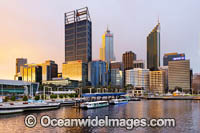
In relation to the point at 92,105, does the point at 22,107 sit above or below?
above

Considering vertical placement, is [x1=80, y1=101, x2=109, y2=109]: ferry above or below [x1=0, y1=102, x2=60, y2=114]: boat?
below

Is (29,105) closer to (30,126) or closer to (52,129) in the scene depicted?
(30,126)

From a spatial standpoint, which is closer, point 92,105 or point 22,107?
point 22,107

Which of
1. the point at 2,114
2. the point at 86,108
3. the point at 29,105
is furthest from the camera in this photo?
the point at 86,108

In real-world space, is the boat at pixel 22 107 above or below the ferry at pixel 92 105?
above

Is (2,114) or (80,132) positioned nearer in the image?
(80,132)

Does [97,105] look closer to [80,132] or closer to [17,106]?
[17,106]

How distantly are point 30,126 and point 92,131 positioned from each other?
17.6m

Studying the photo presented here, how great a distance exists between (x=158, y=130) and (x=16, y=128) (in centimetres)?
3638

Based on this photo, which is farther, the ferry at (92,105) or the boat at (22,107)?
the ferry at (92,105)

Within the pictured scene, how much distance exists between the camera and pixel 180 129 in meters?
54.5

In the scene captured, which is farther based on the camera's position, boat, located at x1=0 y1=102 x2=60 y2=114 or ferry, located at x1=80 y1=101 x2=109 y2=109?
ferry, located at x1=80 y1=101 x2=109 y2=109

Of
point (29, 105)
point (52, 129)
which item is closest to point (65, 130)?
point (52, 129)

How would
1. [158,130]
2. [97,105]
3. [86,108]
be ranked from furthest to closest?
[97,105]
[86,108]
[158,130]
